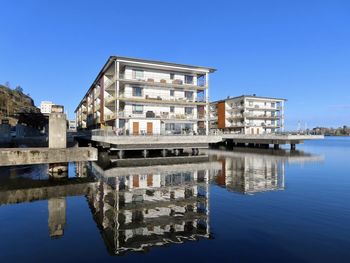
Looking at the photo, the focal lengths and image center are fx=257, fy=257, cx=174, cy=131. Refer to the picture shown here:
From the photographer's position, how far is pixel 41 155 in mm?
19141

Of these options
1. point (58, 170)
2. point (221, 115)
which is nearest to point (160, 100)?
point (58, 170)

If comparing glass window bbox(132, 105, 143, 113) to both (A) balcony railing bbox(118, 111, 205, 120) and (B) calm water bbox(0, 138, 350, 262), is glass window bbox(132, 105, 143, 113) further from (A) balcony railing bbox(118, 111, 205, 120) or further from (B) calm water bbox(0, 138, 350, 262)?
(B) calm water bbox(0, 138, 350, 262)

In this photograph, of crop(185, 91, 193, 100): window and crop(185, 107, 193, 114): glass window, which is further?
crop(185, 91, 193, 100): window

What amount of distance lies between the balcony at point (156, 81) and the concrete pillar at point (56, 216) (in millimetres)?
32261

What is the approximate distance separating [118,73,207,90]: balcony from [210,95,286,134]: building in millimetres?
37255

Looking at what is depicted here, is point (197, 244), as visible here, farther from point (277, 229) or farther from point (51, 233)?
point (51, 233)

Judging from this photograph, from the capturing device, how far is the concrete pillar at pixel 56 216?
10471 mm

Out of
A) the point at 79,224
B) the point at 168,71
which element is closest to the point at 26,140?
the point at 168,71

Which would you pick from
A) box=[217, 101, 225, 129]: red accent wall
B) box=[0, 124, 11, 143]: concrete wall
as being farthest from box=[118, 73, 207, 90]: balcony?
box=[217, 101, 225, 129]: red accent wall

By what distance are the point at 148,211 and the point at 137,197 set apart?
306 cm

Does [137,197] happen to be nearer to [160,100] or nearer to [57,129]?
[57,129]

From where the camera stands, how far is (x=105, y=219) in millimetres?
11734

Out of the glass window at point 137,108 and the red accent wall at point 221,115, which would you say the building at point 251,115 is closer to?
the red accent wall at point 221,115

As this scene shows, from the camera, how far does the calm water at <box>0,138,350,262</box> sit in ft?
28.1
